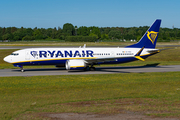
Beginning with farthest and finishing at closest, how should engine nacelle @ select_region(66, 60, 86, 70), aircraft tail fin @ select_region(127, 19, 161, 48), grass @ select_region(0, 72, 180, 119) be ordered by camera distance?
aircraft tail fin @ select_region(127, 19, 161, 48) → engine nacelle @ select_region(66, 60, 86, 70) → grass @ select_region(0, 72, 180, 119)

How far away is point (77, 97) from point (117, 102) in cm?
368

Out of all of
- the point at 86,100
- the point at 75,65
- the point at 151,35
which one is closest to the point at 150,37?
the point at 151,35

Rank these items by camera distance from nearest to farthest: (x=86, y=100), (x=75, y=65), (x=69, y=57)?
(x=86, y=100), (x=75, y=65), (x=69, y=57)

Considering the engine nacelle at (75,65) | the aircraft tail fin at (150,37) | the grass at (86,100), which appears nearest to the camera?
Answer: the grass at (86,100)

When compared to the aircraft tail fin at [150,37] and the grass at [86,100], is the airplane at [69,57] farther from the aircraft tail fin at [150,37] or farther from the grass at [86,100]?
the grass at [86,100]

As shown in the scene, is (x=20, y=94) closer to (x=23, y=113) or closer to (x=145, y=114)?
(x=23, y=113)

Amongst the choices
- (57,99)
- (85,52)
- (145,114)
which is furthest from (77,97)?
(85,52)

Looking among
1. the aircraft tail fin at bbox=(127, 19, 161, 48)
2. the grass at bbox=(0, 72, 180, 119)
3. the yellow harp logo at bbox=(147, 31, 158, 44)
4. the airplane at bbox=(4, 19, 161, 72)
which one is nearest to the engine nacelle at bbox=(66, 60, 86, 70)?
the airplane at bbox=(4, 19, 161, 72)

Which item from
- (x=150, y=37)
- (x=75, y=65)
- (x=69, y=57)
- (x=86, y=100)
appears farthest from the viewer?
(x=150, y=37)

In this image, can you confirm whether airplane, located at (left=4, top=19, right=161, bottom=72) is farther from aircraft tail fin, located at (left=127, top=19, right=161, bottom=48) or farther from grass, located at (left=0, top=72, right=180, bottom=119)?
grass, located at (left=0, top=72, right=180, bottom=119)

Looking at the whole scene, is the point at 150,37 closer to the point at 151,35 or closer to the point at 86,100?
the point at 151,35

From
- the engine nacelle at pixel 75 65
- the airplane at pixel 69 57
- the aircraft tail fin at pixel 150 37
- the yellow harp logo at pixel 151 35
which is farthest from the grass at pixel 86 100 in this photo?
the yellow harp logo at pixel 151 35

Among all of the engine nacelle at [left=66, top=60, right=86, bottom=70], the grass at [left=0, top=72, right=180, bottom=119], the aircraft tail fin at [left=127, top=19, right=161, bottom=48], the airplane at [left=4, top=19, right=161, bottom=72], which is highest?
the aircraft tail fin at [left=127, top=19, right=161, bottom=48]

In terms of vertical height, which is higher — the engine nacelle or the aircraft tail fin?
the aircraft tail fin
